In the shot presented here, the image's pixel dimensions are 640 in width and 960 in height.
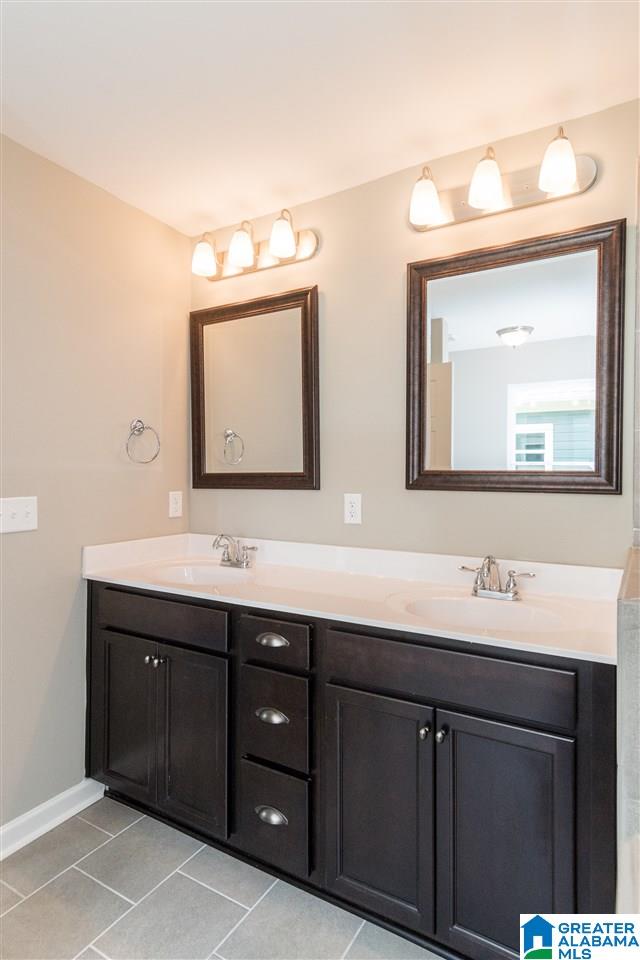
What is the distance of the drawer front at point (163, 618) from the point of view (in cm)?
171

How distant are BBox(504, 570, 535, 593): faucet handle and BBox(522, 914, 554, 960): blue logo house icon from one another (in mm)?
799

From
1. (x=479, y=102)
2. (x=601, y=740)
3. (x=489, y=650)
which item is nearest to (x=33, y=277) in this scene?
(x=479, y=102)

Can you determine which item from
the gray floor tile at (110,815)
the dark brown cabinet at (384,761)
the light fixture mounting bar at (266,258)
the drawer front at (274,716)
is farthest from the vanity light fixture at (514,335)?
the gray floor tile at (110,815)

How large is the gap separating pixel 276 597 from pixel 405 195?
1505 mm

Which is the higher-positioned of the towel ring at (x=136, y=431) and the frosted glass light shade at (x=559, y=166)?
the frosted glass light shade at (x=559, y=166)

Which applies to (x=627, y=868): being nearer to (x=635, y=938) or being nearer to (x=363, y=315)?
(x=635, y=938)

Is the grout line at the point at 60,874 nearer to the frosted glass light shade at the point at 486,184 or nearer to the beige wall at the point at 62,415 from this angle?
the beige wall at the point at 62,415

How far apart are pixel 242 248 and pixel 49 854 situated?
2.32 metres

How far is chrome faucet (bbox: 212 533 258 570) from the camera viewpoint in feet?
7.39

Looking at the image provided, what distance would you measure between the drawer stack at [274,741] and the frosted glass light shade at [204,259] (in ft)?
4.95

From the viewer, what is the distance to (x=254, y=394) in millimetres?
2312

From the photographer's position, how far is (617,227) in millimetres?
1571

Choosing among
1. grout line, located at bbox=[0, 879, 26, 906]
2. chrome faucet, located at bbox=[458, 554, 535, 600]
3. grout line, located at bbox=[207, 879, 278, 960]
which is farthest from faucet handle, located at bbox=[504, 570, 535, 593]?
grout line, located at bbox=[0, 879, 26, 906]

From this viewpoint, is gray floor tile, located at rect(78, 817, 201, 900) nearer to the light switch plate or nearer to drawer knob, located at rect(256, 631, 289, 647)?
drawer knob, located at rect(256, 631, 289, 647)
